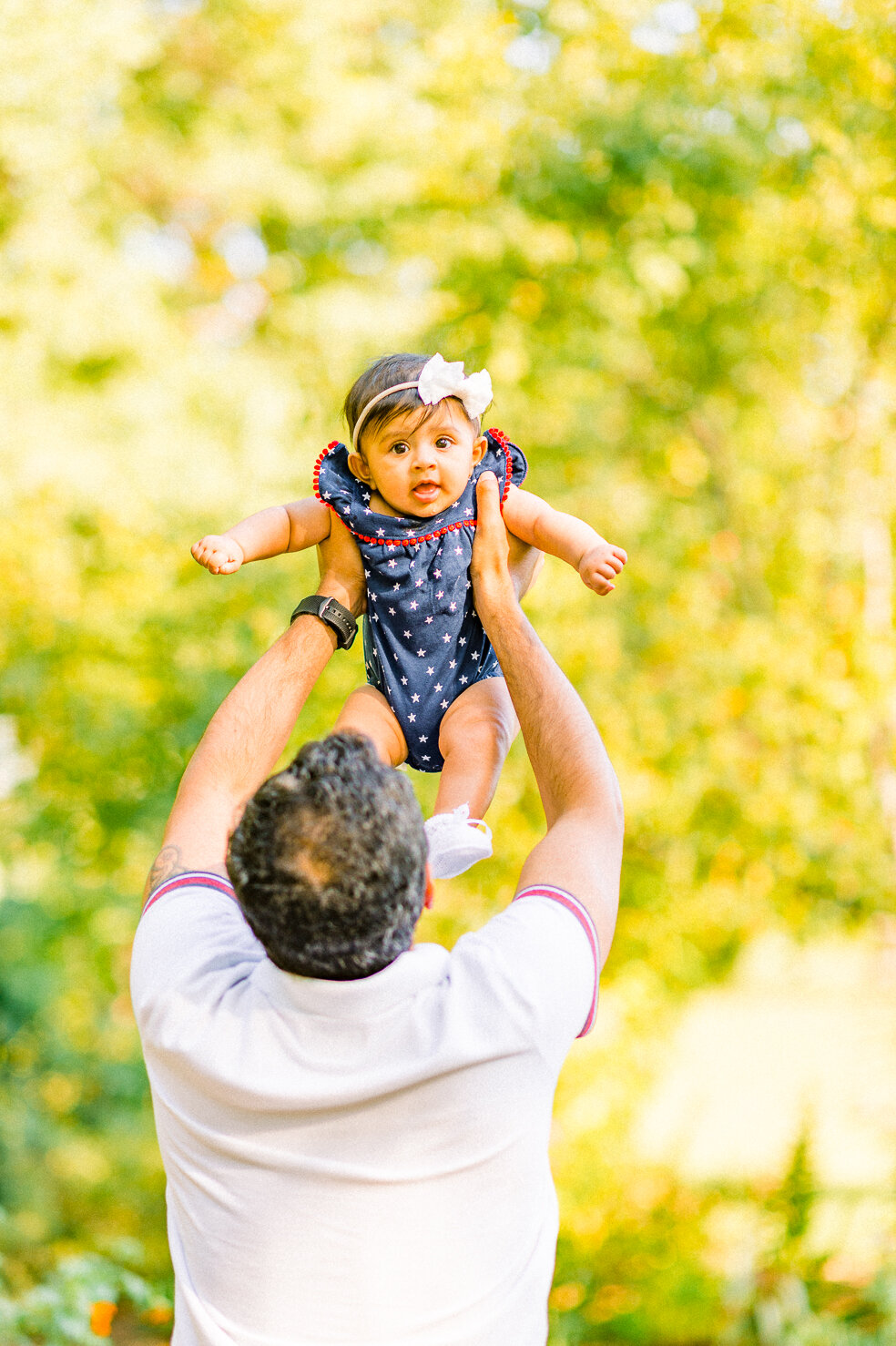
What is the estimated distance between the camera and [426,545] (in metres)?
1.91

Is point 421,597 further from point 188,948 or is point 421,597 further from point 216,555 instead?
point 188,948

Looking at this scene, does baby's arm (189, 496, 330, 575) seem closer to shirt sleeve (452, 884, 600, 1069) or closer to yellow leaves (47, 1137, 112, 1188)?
shirt sleeve (452, 884, 600, 1069)

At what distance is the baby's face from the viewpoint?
1.86 metres

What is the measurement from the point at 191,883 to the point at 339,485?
775mm

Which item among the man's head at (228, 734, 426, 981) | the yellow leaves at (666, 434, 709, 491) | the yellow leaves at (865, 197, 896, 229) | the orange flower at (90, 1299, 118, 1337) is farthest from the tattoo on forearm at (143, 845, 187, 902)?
the yellow leaves at (666, 434, 709, 491)

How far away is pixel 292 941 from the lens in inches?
47.4

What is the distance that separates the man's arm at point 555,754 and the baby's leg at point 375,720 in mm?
294

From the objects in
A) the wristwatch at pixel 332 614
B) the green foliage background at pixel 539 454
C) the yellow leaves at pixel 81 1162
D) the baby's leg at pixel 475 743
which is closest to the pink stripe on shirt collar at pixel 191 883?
the baby's leg at pixel 475 743

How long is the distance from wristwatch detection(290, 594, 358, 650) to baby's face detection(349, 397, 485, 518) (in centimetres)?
20

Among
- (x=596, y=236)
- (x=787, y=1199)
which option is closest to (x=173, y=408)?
(x=596, y=236)

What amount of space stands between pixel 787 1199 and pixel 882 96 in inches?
193

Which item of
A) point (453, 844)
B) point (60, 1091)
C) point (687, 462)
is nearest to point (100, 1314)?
point (453, 844)

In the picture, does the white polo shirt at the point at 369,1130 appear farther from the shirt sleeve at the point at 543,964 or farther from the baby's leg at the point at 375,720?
the baby's leg at the point at 375,720

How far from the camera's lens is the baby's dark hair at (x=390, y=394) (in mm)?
1848
